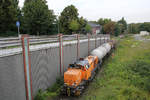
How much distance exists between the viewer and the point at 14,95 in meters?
6.51

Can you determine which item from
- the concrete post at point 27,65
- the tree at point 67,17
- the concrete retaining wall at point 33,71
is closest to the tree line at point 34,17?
the tree at point 67,17

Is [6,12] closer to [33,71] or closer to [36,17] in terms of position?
[36,17]

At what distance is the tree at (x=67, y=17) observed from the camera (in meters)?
42.5

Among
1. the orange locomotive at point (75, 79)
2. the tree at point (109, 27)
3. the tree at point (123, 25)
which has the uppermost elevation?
the tree at point (123, 25)

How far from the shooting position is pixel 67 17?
43.0 metres

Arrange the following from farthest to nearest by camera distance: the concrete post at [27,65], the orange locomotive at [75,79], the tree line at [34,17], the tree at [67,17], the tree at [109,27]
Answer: the tree at [109,27]
the tree at [67,17]
the tree line at [34,17]
the orange locomotive at [75,79]
the concrete post at [27,65]

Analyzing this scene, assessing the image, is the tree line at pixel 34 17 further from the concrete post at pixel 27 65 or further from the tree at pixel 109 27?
the tree at pixel 109 27

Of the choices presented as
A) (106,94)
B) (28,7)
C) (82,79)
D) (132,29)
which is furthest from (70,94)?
(132,29)

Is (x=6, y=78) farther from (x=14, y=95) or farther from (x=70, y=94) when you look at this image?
(x=70, y=94)

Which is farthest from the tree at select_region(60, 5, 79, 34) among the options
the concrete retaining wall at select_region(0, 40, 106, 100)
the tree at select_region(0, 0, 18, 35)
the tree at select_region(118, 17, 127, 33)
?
the tree at select_region(118, 17, 127, 33)

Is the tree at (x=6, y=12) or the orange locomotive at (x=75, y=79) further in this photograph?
the tree at (x=6, y=12)

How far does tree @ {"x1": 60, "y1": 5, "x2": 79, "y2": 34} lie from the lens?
4253cm

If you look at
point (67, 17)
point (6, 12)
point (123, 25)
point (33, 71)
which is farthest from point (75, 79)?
point (123, 25)

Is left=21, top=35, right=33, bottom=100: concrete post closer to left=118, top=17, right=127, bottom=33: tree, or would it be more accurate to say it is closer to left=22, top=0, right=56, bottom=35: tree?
left=22, top=0, right=56, bottom=35: tree
